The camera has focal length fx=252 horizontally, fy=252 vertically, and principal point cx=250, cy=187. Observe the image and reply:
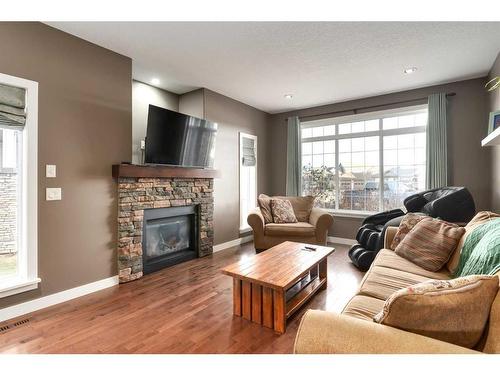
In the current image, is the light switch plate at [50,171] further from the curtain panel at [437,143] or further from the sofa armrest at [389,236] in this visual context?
the curtain panel at [437,143]

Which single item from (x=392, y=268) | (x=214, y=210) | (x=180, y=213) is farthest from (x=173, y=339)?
(x=214, y=210)

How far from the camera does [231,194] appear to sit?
4.55 metres

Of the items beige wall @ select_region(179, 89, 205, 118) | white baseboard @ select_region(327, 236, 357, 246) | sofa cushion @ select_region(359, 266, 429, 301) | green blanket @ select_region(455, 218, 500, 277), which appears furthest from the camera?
white baseboard @ select_region(327, 236, 357, 246)

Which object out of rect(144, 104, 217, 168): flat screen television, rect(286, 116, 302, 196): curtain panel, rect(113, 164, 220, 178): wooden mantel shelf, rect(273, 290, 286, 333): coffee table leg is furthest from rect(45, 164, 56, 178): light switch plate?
rect(286, 116, 302, 196): curtain panel

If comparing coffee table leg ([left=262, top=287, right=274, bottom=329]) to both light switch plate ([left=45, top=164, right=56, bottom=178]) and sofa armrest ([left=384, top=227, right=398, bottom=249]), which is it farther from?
light switch plate ([left=45, top=164, right=56, bottom=178])

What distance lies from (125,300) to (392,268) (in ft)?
8.02

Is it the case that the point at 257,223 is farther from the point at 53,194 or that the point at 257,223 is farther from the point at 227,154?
the point at 53,194

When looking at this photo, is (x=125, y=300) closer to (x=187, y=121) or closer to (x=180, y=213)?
(x=180, y=213)

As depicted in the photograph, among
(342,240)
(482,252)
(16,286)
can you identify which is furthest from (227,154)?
(482,252)

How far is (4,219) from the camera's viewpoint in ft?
7.09

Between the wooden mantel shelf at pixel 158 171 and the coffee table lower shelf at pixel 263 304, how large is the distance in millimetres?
1717

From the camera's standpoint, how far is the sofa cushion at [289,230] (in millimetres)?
3883

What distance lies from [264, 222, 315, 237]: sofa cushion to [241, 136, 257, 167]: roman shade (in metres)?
1.43

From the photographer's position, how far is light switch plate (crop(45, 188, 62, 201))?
2.33 meters
